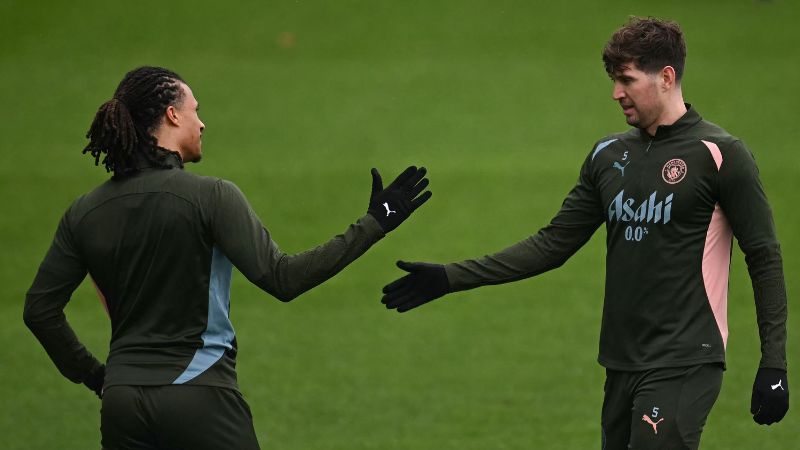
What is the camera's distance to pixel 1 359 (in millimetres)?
10406

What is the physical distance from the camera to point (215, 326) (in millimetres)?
4742

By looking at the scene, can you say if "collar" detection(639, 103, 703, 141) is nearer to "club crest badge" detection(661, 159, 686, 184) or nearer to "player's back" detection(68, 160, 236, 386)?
"club crest badge" detection(661, 159, 686, 184)

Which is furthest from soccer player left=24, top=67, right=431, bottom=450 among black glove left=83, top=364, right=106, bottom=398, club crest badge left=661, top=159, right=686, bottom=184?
club crest badge left=661, top=159, right=686, bottom=184

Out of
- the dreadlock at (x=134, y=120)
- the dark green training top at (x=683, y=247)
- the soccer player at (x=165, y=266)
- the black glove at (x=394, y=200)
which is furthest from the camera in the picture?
the dark green training top at (x=683, y=247)

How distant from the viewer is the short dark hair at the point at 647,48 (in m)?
5.27

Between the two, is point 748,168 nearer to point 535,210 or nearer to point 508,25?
point 535,210

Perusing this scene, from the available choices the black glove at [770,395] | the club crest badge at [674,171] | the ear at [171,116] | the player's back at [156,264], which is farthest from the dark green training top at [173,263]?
the black glove at [770,395]

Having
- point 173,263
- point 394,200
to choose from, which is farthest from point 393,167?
point 173,263

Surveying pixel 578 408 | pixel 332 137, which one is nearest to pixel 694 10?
pixel 332 137

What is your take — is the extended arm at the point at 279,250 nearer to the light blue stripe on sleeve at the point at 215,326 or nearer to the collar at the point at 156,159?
the light blue stripe on sleeve at the point at 215,326

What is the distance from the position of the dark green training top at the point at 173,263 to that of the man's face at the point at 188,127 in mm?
81

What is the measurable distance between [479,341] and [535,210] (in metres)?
3.12

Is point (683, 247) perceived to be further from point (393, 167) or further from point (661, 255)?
point (393, 167)

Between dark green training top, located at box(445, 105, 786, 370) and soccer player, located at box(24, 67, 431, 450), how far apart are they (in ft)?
3.41
